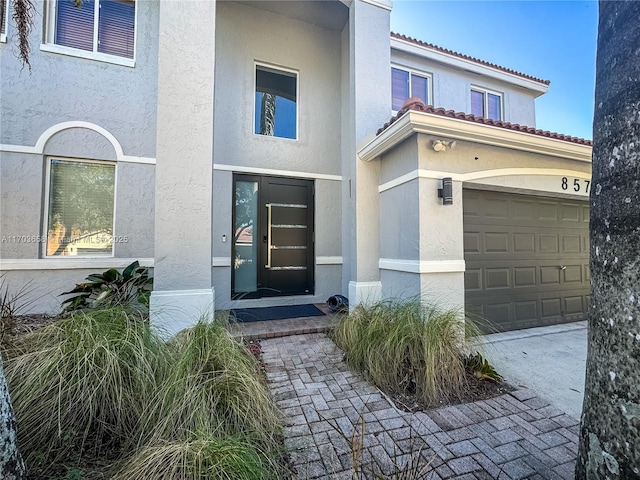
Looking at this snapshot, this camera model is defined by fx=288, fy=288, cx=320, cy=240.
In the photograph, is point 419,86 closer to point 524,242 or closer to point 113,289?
point 524,242

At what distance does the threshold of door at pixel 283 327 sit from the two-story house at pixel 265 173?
730 mm

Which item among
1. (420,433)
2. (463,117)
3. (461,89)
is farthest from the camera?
(461,89)

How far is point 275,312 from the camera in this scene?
5.95 metres

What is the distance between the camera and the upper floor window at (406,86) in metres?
7.97

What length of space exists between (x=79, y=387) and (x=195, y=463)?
1.28 metres

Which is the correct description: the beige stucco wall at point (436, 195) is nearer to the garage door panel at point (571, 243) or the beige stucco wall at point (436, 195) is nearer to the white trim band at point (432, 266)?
the white trim band at point (432, 266)

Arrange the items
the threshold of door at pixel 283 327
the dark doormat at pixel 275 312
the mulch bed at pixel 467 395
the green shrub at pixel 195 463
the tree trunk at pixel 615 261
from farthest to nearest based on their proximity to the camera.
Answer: the dark doormat at pixel 275 312
the threshold of door at pixel 283 327
the mulch bed at pixel 467 395
the green shrub at pixel 195 463
the tree trunk at pixel 615 261

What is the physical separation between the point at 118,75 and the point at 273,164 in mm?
3487

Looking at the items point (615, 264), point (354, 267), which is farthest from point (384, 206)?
point (615, 264)

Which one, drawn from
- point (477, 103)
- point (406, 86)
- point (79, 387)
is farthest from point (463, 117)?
point (477, 103)

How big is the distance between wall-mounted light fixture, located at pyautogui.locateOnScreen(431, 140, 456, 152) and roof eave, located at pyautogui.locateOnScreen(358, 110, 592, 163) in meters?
0.08

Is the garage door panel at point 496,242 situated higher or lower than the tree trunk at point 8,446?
higher

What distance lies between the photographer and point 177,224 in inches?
171

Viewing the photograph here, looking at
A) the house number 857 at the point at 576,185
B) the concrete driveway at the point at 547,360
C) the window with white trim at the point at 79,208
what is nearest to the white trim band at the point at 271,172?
the window with white trim at the point at 79,208
